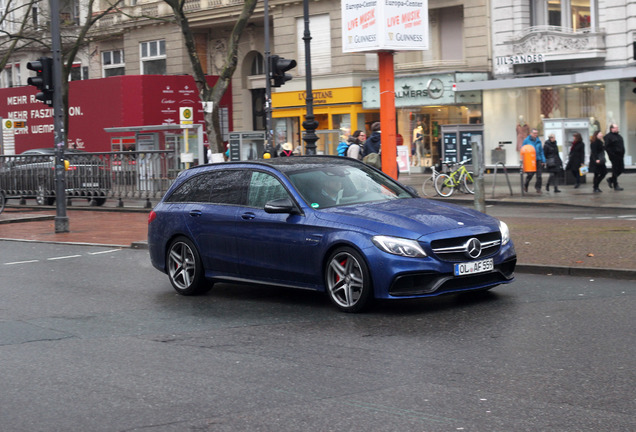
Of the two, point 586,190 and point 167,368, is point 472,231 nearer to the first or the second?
point 167,368

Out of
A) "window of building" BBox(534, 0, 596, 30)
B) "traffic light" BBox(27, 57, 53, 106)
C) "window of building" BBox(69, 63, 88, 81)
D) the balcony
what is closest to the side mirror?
"traffic light" BBox(27, 57, 53, 106)

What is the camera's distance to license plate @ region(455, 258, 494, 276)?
925cm

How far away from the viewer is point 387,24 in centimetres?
2008

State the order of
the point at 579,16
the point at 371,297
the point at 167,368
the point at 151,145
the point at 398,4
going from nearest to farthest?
the point at 167,368
the point at 371,297
the point at 398,4
the point at 151,145
the point at 579,16

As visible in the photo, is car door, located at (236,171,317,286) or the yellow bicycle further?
the yellow bicycle

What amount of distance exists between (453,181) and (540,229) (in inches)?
444

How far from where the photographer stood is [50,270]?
1424cm

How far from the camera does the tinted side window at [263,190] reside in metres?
10.4

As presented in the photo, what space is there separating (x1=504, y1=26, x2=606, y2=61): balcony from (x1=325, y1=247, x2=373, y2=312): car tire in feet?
88.4

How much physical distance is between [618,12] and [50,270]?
25.4m

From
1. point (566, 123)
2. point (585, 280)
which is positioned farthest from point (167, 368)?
point (566, 123)

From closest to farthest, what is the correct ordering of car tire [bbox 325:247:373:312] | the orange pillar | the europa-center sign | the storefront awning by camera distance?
1. car tire [bbox 325:247:373:312]
2. the europa-center sign
3. the orange pillar
4. the storefront awning

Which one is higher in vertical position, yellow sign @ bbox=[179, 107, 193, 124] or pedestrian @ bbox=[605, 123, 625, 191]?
yellow sign @ bbox=[179, 107, 193, 124]

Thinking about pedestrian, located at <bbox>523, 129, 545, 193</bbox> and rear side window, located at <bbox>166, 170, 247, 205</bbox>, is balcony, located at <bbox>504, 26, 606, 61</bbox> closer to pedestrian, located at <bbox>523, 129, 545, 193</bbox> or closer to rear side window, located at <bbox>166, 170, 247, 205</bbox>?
pedestrian, located at <bbox>523, 129, 545, 193</bbox>
